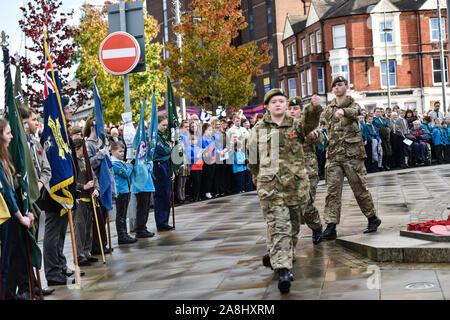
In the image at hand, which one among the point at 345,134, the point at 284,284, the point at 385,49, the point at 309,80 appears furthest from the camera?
the point at 309,80

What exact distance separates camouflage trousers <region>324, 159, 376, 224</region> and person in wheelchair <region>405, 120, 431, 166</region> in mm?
16647

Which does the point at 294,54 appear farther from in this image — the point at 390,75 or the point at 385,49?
the point at 385,49

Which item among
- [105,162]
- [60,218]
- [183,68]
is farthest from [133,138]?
[183,68]

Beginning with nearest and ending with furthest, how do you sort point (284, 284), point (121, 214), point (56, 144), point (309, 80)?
point (284, 284) → point (56, 144) → point (121, 214) → point (309, 80)

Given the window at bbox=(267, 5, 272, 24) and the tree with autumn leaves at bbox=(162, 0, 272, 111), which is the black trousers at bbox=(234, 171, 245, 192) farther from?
the window at bbox=(267, 5, 272, 24)

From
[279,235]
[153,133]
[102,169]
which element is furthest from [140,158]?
[279,235]

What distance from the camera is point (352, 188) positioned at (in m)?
8.38

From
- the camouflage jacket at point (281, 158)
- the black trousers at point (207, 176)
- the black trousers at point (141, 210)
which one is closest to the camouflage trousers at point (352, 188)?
the camouflage jacket at point (281, 158)

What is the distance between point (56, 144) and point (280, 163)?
8.57 feet

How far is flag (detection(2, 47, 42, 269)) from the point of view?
6027mm

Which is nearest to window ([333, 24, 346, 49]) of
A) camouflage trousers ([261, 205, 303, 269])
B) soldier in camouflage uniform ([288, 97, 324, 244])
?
soldier in camouflage uniform ([288, 97, 324, 244])

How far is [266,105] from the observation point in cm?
668
